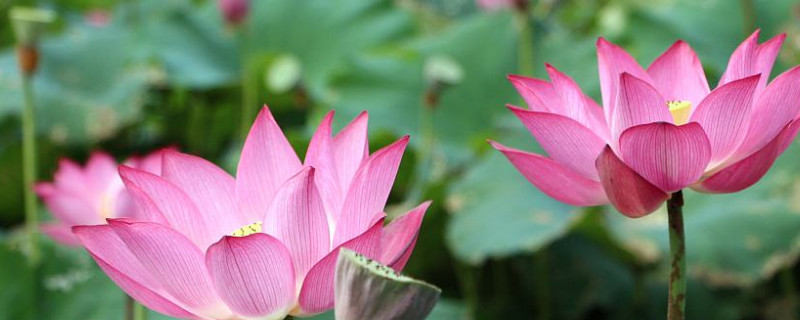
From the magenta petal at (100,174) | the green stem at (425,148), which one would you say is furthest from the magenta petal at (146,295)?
the green stem at (425,148)

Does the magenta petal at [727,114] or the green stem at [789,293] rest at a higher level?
the magenta petal at [727,114]

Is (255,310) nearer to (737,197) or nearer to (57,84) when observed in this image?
(737,197)

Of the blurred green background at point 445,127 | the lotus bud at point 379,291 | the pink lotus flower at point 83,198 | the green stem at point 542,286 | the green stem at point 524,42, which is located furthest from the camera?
the green stem at point 524,42

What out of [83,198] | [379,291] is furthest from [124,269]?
[83,198]

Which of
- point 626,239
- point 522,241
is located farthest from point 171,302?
point 626,239

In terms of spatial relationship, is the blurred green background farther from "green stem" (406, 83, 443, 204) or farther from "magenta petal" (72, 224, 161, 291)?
"magenta petal" (72, 224, 161, 291)

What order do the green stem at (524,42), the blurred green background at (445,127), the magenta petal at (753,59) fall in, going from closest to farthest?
the magenta petal at (753,59), the blurred green background at (445,127), the green stem at (524,42)

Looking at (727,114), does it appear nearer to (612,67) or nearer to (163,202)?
(612,67)

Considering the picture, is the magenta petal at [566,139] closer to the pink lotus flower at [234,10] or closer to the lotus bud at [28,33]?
the lotus bud at [28,33]
